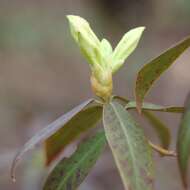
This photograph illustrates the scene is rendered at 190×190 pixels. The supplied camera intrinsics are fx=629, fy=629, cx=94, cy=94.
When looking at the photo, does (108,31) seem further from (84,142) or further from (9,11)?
(84,142)

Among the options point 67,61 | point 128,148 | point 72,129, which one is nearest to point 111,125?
point 128,148

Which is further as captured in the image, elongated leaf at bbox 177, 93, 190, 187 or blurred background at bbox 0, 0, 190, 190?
blurred background at bbox 0, 0, 190, 190

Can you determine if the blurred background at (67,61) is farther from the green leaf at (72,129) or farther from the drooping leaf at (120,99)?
the drooping leaf at (120,99)

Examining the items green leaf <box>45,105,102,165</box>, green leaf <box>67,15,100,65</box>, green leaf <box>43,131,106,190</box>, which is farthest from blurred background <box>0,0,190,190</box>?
green leaf <box>67,15,100,65</box>

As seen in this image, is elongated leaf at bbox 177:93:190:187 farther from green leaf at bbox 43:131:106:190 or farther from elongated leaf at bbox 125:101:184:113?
green leaf at bbox 43:131:106:190

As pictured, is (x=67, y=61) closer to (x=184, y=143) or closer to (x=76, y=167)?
(x=76, y=167)
